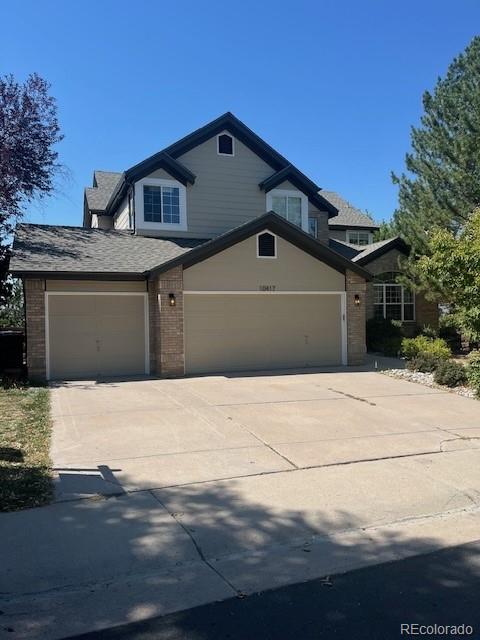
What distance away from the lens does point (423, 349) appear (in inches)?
685

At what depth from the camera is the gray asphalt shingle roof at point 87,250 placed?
14.3m

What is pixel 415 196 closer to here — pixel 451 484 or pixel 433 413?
pixel 433 413

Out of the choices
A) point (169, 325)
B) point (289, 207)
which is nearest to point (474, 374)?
point (169, 325)

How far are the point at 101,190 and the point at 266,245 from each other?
11.4m

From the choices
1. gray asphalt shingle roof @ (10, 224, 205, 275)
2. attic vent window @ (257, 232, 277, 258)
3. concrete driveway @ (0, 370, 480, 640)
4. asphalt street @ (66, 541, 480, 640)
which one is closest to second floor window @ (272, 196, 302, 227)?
gray asphalt shingle roof @ (10, 224, 205, 275)

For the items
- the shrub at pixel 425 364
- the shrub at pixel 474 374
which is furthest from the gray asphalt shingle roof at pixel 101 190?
the shrub at pixel 474 374

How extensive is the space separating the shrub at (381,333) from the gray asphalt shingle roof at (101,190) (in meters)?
12.2

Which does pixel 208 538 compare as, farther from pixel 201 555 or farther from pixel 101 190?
pixel 101 190

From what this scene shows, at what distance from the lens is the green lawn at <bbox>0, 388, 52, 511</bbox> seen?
5574mm

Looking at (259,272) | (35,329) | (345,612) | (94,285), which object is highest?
(259,272)

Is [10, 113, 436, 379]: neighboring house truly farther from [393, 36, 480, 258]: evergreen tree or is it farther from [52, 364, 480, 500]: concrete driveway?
[393, 36, 480, 258]: evergreen tree

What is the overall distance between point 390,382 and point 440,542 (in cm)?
934

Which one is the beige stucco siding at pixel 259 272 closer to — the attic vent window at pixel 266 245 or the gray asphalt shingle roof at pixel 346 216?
the attic vent window at pixel 266 245

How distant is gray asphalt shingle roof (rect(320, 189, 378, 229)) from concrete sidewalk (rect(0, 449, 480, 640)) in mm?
20234
